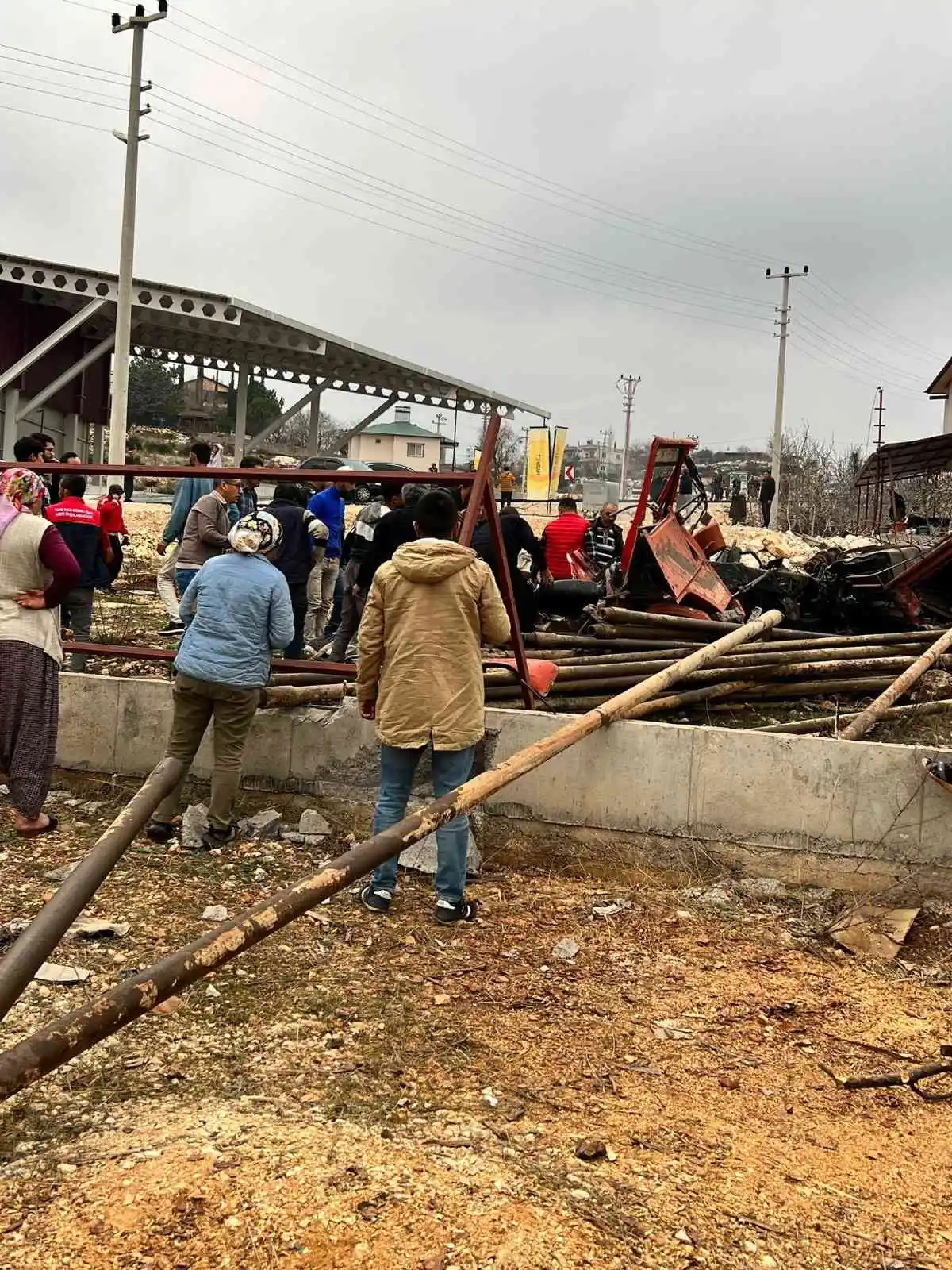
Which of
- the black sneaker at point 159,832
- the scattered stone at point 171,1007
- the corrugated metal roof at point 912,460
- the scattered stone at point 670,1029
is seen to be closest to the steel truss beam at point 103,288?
the corrugated metal roof at point 912,460

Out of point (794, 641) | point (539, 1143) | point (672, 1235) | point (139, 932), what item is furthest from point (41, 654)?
point (794, 641)

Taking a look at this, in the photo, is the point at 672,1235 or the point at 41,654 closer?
the point at 672,1235

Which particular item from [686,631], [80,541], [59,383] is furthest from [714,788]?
[59,383]

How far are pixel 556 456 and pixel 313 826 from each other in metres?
26.9

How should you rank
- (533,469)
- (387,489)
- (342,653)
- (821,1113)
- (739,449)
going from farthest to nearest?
1. (739,449)
2. (533,469)
3. (387,489)
4. (342,653)
5. (821,1113)

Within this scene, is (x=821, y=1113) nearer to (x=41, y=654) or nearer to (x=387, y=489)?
(x=41, y=654)

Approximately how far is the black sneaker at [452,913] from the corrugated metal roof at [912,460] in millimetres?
17752

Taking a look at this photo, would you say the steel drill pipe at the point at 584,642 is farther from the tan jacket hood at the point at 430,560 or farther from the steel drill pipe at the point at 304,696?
the tan jacket hood at the point at 430,560

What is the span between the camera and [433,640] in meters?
4.31

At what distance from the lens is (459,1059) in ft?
10.5

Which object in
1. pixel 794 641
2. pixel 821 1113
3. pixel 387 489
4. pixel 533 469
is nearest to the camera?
pixel 821 1113

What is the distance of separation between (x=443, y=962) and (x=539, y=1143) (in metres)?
1.27

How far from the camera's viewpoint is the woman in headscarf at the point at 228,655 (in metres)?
4.93

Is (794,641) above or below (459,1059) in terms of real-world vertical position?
above
